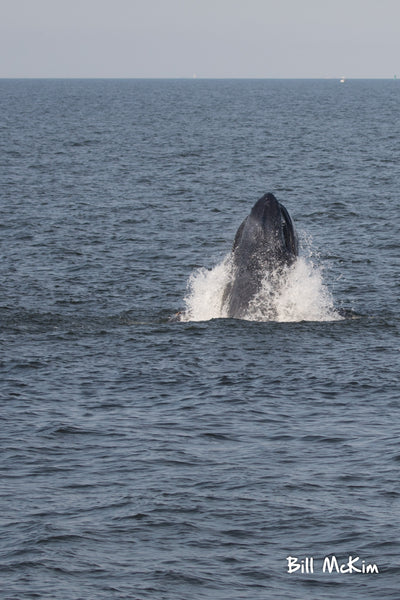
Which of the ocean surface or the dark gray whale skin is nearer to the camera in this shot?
the ocean surface

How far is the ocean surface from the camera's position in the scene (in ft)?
45.4

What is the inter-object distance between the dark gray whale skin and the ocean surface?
0.88 m

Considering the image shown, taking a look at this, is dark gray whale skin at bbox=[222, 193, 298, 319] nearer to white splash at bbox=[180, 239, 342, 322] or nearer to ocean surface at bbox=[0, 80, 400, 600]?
white splash at bbox=[180, 239, 342, 322]

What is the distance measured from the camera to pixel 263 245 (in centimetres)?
2489

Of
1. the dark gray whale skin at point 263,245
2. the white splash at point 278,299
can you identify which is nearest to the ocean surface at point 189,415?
the white splash at point 278,299

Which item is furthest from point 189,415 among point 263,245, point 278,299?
point 278,299

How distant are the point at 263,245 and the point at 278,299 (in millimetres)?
1535

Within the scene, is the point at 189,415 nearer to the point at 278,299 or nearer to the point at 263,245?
the point at 263,245

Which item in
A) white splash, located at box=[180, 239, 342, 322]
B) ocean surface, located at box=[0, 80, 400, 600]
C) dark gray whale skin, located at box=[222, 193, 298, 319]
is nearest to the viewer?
ocean surface, located at box=[0, 80, 400, 600]

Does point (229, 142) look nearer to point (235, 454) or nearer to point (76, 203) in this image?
point (76, 203)

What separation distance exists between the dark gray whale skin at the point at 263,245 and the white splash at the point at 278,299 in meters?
0.23

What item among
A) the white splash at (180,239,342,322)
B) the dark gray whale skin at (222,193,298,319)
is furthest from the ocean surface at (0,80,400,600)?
the dark gray whale skin at (222,193,298,319)

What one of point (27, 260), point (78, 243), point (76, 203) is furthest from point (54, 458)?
point (76, 203)

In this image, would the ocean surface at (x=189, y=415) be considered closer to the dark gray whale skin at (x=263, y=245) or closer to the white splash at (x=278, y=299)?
the white splash at (x=278, y=299)
